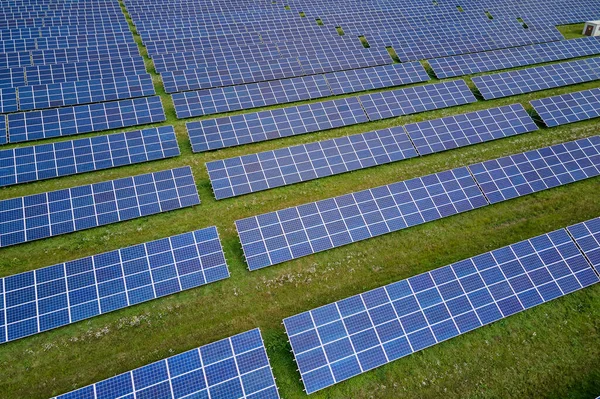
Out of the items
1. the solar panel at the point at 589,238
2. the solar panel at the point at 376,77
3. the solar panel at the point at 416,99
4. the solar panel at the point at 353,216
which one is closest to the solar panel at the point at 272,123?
the solar panel at the point at 416,99

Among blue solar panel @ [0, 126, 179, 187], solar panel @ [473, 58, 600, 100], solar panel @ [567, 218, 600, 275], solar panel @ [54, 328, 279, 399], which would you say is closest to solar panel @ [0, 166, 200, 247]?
blue solar panel @ [0, 126, 179, 187]

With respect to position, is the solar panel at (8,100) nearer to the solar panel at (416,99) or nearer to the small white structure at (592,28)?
the solar panel at (416,99)

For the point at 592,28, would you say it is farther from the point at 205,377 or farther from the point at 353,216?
the point at 205,377

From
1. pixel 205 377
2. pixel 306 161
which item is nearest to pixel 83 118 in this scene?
pixel 306 161

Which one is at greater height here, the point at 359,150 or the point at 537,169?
the point at 359,150

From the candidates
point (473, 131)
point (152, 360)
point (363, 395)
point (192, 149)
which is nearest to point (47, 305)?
point (152, 360)

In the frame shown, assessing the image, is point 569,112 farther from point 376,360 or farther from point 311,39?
point 376,360
